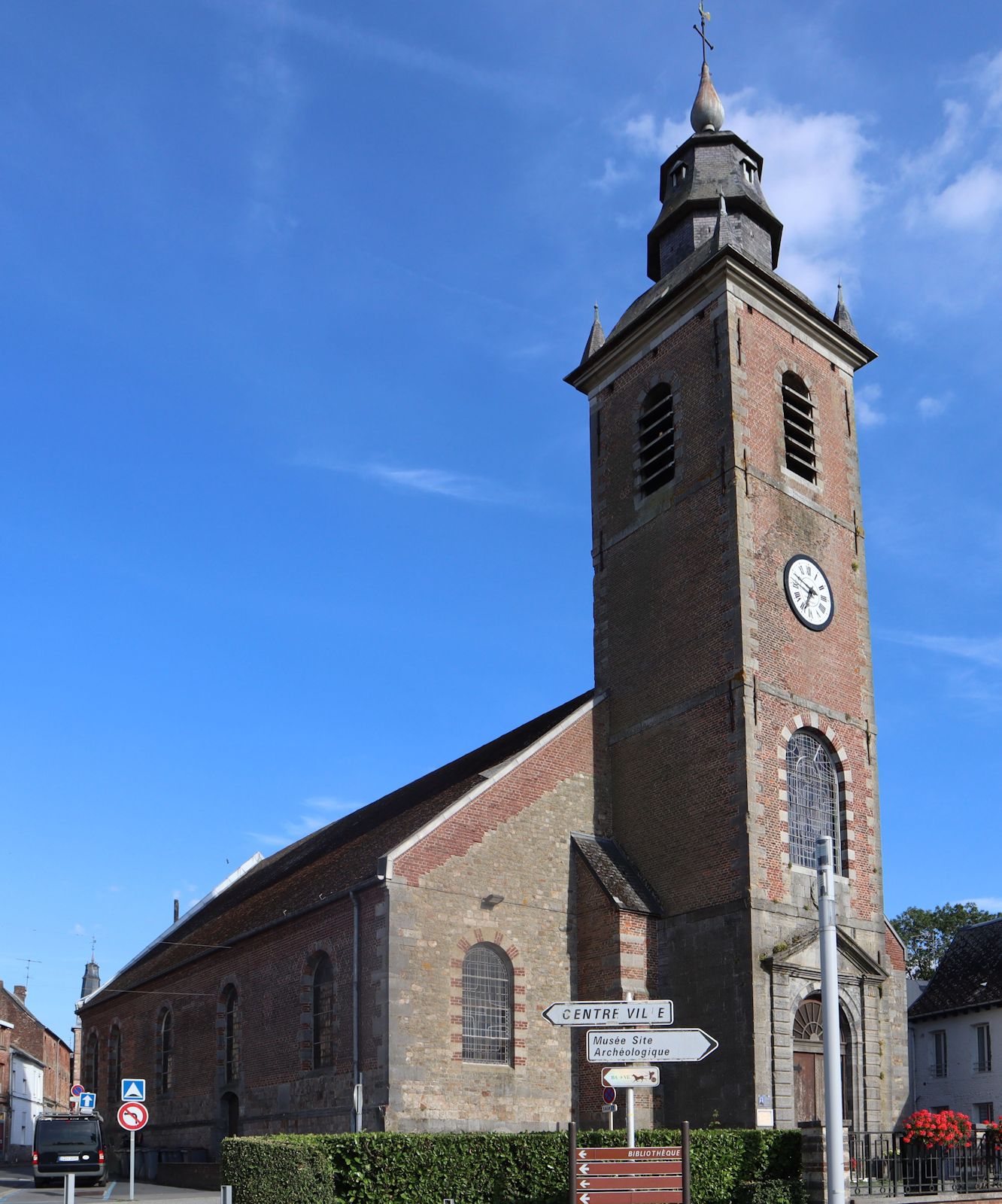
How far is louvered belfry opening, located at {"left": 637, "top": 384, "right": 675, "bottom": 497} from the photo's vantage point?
87.6ft

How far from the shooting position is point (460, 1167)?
16.7 m

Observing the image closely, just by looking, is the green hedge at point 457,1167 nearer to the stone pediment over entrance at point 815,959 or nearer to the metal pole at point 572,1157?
the metal pole at point 572,1157

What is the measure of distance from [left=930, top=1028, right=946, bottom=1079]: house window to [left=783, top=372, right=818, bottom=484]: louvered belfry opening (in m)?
19.4

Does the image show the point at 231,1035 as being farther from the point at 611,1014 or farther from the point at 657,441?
the point at 611,1014

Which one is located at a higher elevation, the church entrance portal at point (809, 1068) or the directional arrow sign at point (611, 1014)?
the directional arrow sign at point (611, 1014)

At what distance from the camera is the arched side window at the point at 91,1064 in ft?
131

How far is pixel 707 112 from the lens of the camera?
30.5m

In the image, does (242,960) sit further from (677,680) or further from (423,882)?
(677,680)

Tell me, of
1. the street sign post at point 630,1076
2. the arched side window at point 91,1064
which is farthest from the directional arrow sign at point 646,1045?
the arched side window at point 91,1064

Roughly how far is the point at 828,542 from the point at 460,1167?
14974 mm

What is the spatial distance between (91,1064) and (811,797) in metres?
27.8

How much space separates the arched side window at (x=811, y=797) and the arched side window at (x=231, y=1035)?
1338cm

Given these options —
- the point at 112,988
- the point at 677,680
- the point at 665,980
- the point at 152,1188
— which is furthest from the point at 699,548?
the point at 112,988

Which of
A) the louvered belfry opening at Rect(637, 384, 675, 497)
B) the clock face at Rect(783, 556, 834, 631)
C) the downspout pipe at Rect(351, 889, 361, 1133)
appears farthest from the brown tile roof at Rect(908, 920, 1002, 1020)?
the downspout pipe at Rect(351, 889, 361, 1133)
